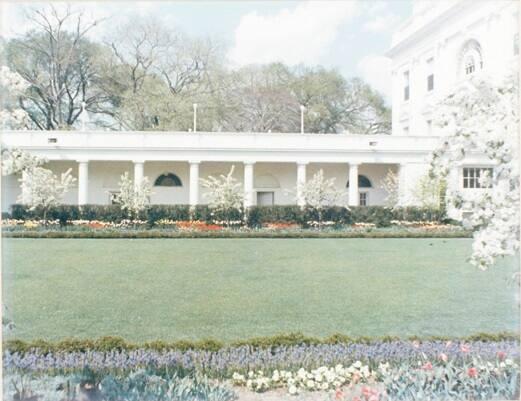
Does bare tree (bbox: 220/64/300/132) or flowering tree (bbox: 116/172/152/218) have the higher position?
bare tree (bbox: 220/64/300/132)

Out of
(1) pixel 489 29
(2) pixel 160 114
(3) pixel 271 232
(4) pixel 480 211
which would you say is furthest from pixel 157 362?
(1) pixel 489 29

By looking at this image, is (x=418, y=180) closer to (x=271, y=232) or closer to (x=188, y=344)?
(x=271, y=232)

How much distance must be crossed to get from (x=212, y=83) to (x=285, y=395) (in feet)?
6.65

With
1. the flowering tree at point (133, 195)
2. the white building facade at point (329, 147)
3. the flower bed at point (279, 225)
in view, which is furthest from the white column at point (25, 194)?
the flower bed at point (279, 225)

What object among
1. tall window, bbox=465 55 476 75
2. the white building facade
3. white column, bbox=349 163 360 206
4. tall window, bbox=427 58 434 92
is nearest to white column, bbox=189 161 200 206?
the white building facade

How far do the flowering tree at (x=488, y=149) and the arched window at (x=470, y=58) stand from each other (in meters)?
0.45

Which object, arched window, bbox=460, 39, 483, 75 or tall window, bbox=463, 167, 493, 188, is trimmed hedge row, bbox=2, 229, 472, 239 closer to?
tall window, bbox=463, 167, 493, 188

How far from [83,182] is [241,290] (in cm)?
132

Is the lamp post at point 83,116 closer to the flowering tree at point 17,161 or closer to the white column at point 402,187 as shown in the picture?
the flowering tree at point 17,161

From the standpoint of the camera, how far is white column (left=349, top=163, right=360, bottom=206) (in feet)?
11.8

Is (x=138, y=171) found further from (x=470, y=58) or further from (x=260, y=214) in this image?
(x=470, y=58)

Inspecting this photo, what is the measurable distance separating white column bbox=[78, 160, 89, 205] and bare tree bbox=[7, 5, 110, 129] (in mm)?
281

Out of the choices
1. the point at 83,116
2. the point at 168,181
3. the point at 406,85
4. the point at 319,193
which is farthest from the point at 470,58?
the point at 83,116

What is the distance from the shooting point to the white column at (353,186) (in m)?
3.60
